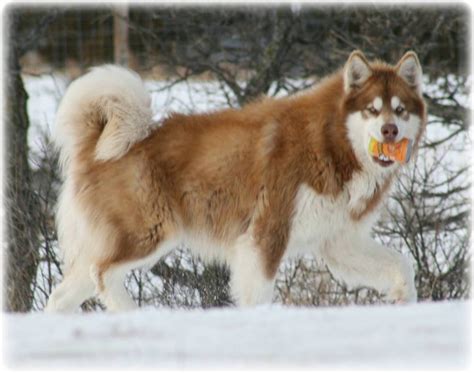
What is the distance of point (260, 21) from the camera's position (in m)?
12.5

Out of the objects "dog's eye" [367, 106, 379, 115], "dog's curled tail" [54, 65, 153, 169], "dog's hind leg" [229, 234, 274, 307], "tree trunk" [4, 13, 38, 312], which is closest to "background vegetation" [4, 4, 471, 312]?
"tree trunk" [4, 13, 38, 312]

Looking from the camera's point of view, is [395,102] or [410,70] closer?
[395,102]

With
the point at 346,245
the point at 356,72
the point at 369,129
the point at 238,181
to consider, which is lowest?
the point at 346,245

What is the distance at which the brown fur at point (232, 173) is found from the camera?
22.0ft

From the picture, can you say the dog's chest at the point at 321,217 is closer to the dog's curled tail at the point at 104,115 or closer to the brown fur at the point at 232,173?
the brown fur at the point at 232,173

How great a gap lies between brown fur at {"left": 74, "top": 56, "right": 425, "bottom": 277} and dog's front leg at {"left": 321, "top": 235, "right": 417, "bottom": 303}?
236mm

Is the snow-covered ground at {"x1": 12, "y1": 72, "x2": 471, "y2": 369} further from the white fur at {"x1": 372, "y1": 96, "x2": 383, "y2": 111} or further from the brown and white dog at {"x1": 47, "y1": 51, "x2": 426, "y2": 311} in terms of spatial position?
the white fur at {"x1": 372, "y1": 96, "x2": 383, "y2": 111}

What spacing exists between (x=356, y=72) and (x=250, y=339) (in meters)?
3.15

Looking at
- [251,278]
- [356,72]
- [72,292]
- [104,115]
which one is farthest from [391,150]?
[72,292]

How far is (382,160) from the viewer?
22.3 ft

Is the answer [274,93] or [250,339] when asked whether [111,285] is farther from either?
[274,93]

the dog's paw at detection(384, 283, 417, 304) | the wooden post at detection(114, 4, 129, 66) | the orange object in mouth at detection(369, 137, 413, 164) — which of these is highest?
the wooden post at detection(114, 4, 129, 66)

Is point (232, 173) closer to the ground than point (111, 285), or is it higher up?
higher up

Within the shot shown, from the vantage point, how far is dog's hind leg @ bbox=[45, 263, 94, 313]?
6762 mm
